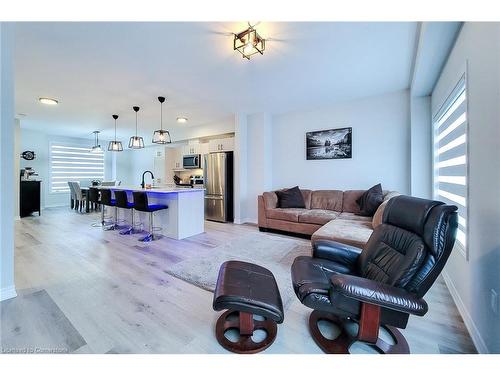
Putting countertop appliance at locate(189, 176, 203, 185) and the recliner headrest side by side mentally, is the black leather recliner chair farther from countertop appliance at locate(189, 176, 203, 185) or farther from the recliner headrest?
countertop appliance at locate(189, 176, 203, 185)

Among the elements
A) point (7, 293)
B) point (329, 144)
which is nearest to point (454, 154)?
point (329, 144)

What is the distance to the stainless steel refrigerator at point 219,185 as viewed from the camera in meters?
5.41

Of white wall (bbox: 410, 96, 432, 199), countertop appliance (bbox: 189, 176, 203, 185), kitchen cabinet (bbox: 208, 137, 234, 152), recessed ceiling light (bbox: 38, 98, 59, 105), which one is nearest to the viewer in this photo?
white wall (bbox: 410, 96, 432, 199)

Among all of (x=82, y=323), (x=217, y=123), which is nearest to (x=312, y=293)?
(x=82, y=323)

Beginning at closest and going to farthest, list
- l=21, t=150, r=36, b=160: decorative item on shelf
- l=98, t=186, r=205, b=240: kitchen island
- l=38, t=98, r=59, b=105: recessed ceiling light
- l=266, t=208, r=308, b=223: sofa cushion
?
l=98, t=186, r=205, b=240: kitchen island < l=266, t=208, r=308, b=223: sofa cushion < l=38, t=98, r=59, b=105: recessed ceiling light < l=21, t=150, r=36, b=160: decorative item on shelf

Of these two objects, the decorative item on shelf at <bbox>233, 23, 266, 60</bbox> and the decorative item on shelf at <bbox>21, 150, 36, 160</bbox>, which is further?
the decorative item on shelf at <bbox>21, 150, 36, 160</bbox>

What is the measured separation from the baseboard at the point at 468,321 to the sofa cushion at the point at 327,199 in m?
2.09

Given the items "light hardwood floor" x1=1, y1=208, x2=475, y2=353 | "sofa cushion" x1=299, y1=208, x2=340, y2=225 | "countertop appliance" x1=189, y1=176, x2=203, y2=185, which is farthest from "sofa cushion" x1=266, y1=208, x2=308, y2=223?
"countertop appliance" x1=189, y1=176, x2=203, y2=185

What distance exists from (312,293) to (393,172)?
3594mm

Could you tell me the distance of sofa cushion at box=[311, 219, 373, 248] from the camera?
7.86 feet

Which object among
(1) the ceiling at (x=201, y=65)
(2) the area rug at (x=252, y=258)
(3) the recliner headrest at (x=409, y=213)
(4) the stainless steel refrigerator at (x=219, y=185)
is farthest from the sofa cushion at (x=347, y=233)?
(4) the stainless steel refrigerator at (x=219, y=185)

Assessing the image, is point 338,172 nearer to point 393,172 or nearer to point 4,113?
point 393,172

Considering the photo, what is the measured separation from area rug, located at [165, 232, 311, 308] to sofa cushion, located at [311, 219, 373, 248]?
55cm
